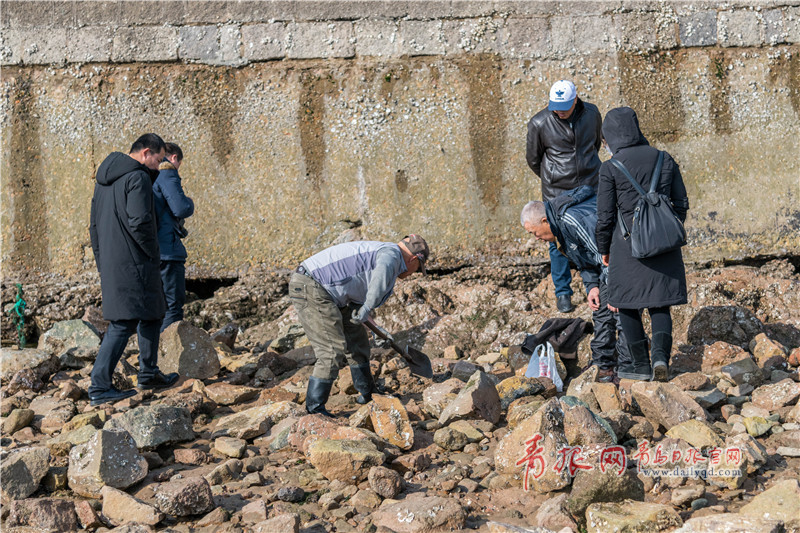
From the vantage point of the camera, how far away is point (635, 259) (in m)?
4.01

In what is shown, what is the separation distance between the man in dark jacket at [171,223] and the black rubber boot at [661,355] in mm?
Result: 3269

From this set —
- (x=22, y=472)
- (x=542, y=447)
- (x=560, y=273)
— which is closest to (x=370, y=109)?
(x=560, y=273)

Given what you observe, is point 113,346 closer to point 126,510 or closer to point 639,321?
point 126,510

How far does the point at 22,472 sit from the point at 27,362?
7.14ft

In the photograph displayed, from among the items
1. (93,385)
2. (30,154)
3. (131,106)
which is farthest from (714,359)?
(30,154)

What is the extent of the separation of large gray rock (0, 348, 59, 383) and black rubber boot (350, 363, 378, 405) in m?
2.33

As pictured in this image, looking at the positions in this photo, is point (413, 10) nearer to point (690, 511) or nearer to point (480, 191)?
point (480, 191)

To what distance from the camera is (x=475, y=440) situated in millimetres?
3818

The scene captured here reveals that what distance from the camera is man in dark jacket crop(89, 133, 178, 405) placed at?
474 cm

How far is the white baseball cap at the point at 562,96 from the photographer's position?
4973 millimetres

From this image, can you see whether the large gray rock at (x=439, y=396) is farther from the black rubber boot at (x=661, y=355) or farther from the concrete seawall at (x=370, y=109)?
the concrete seawall at (x=370, y=109)

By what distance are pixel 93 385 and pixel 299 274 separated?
1.55 meters

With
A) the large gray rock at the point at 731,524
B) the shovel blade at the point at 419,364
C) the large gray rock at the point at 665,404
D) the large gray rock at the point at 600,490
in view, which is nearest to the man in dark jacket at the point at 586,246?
the large gray rock at the point at 665,404

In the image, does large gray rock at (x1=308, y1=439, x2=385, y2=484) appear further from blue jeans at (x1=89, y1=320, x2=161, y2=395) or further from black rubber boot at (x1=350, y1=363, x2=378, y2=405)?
blue jeans at (x1=89, y1=320, x2=161, y2=395)
